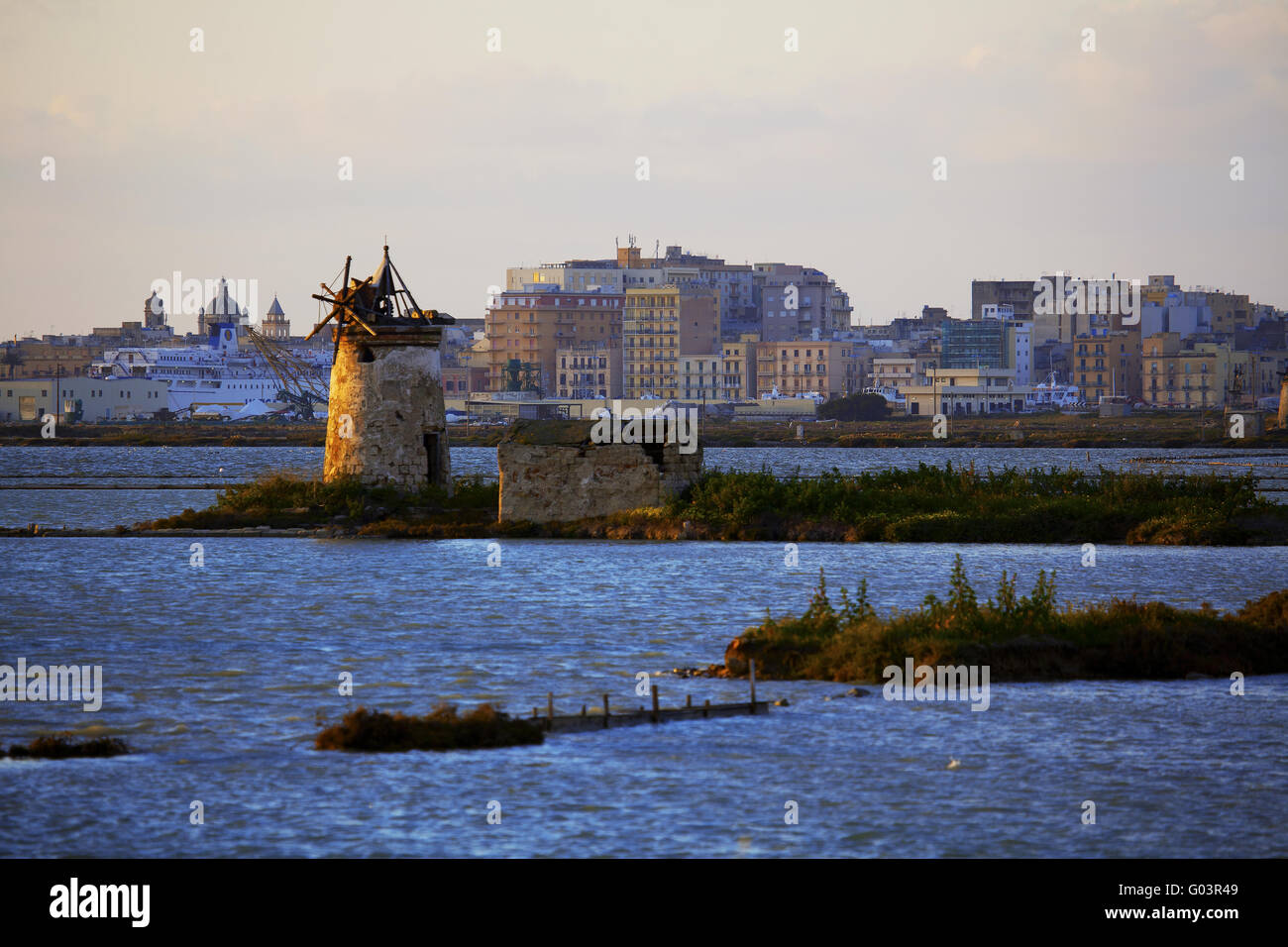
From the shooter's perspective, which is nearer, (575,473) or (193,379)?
(575,473)

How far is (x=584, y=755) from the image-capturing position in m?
15.5

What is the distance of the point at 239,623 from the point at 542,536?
12.6 m

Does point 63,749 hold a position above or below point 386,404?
below

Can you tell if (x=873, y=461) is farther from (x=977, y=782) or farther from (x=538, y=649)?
(x=977, y=782)

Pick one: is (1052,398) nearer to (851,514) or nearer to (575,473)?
(851,514)

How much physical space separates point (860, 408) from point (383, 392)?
134 metres

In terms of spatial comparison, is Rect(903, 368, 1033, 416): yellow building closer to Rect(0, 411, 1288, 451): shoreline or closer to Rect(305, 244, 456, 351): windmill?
Rect(0, 411, 1288, 451): shoreline

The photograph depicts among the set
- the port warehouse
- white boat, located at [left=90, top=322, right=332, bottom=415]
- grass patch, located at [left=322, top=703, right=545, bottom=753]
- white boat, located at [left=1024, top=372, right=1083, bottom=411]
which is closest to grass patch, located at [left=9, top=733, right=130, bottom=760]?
grass patch, located at [left=322, top=703, right=545, bottom=753]

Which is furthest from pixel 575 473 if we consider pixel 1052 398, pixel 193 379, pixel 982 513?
pixel 193 379

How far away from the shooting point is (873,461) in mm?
85875

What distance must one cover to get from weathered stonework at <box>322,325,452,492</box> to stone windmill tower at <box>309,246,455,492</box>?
22 mm

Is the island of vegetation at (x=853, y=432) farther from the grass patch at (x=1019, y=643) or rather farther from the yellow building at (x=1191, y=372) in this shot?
the grass patch at (x=1019, y=643)

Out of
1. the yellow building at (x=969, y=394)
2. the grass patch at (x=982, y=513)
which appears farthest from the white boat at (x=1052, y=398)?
the grass patch at (x=982, y=513)
